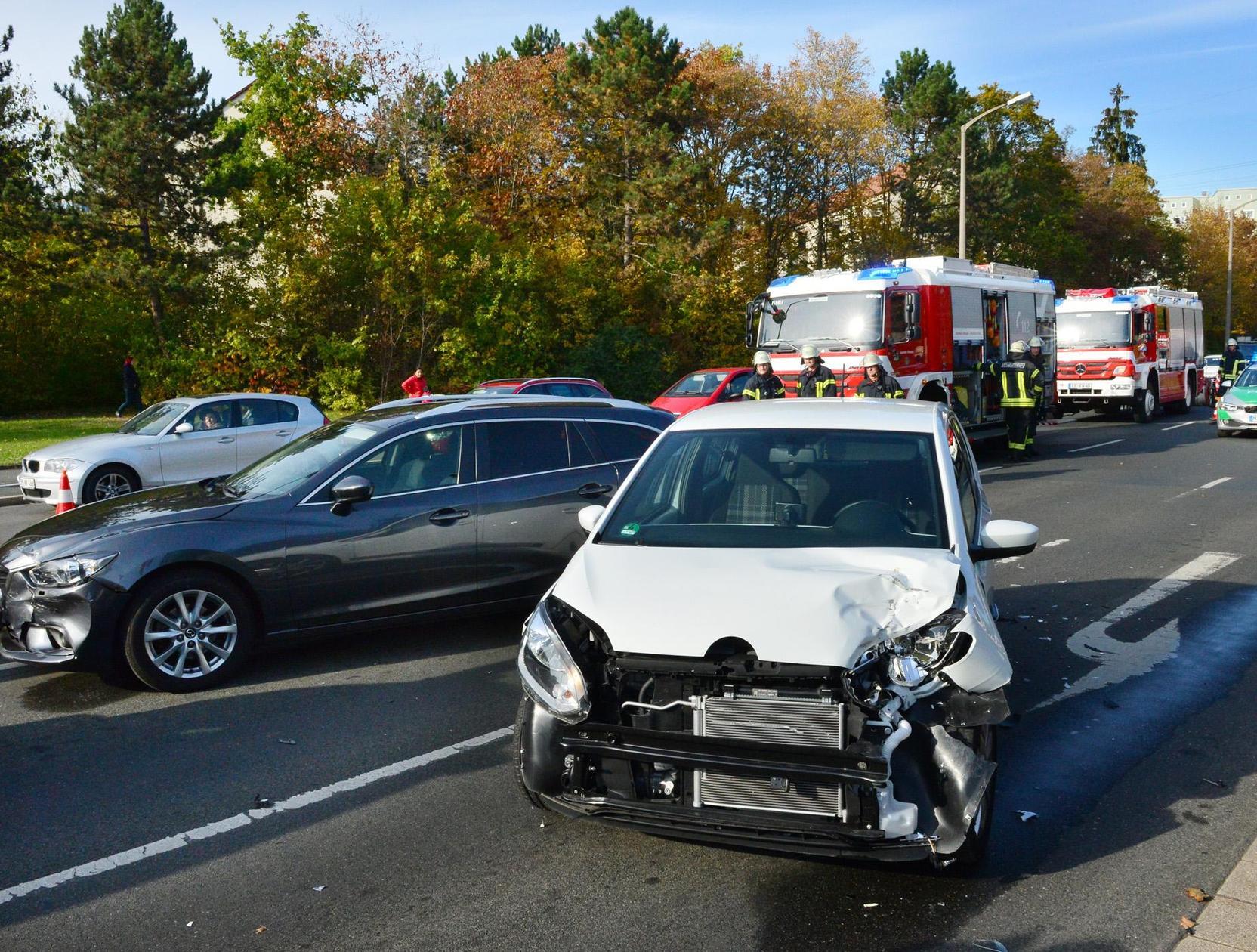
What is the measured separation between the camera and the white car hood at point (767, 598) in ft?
12.6

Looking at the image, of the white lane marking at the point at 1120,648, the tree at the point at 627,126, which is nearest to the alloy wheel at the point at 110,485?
the white lane marking at the point at 1120,648

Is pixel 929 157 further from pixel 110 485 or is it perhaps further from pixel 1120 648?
pixel 1120 648

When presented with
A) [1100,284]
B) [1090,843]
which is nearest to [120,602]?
[1090,843]

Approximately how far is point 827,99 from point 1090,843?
39.8m

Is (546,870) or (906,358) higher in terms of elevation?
(906,358)

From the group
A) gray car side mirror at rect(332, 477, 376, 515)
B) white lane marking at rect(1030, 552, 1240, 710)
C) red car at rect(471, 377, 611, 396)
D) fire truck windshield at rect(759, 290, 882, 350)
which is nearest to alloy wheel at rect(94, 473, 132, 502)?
red car at rect(471, 377, 611, 396)

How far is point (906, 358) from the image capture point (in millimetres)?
16734

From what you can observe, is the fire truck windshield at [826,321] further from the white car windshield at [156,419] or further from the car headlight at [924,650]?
the car headlight at [924,650]

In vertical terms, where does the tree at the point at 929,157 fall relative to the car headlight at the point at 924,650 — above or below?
above

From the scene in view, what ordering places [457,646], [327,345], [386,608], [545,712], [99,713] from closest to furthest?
[545,712] → [99,713] → [386,608] → [457,646] → [327,345]

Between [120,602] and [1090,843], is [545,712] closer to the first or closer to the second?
[1090,843]

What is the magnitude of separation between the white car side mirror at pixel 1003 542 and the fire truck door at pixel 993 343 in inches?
576

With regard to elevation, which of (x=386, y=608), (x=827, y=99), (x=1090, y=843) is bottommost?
(x=1090, y=843)

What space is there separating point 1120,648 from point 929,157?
42.2 metres
